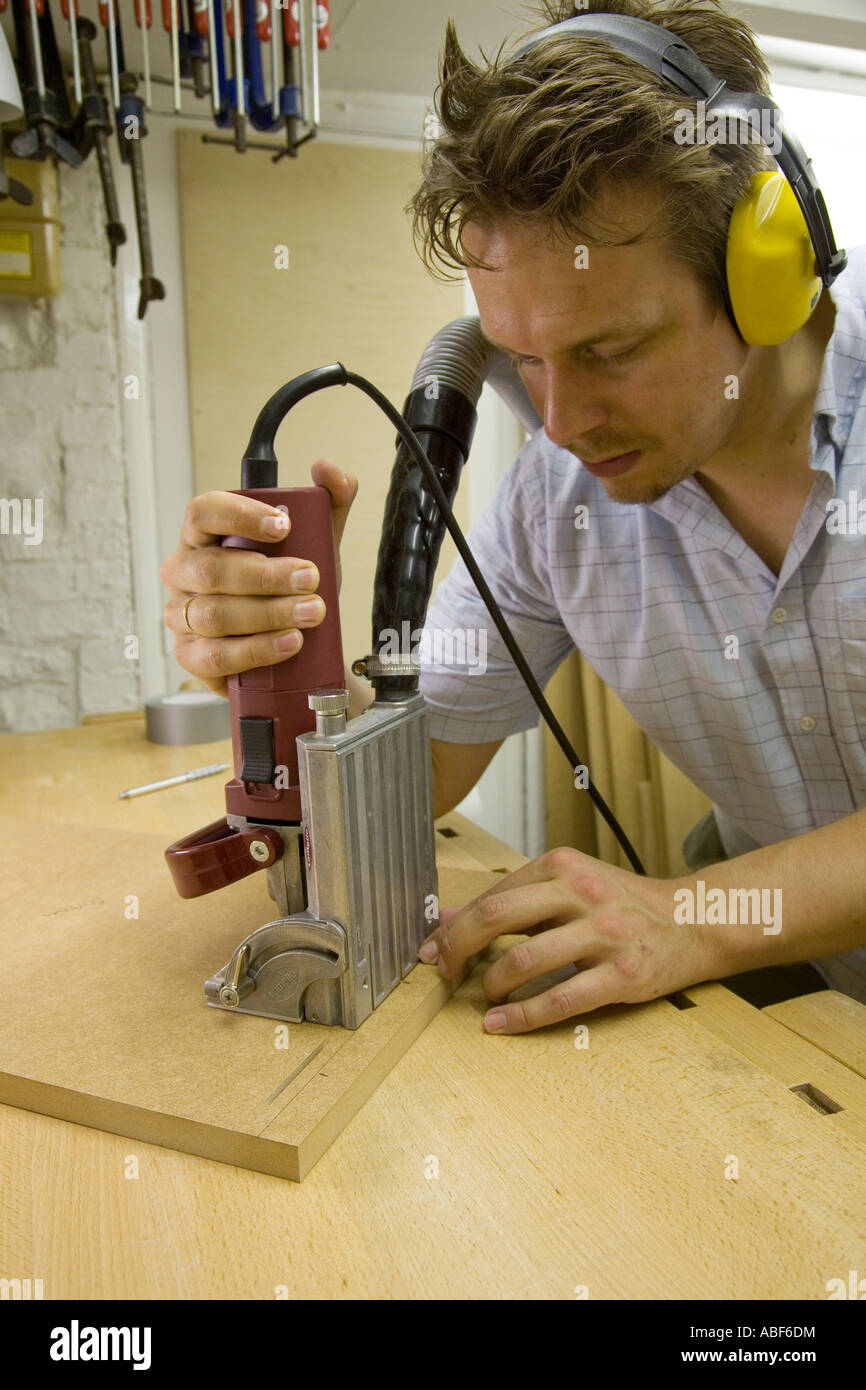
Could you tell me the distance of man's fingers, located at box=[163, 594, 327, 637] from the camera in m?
0.65

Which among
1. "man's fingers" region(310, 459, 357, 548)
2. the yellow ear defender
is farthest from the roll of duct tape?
the yellow ear defender

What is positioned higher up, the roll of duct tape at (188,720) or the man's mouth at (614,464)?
the man's mouth at (614,464)

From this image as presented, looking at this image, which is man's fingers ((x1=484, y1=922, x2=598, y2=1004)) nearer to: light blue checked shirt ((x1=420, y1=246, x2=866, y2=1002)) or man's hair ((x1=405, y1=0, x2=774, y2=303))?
light blue checked shirt ((x1=420, y1=246, x2=866, y2=1002))

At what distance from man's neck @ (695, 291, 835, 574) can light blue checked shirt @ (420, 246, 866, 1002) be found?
0.12 feet

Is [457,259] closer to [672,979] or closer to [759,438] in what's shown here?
[759,438]

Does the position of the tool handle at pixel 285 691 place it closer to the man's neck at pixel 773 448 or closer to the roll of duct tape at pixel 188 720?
the man's neck at pixel 773 448

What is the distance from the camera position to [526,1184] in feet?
1.69

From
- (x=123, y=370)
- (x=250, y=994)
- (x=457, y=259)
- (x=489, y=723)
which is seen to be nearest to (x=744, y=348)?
(x=457, y=259)

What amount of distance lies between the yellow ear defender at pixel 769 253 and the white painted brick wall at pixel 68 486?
1.44m

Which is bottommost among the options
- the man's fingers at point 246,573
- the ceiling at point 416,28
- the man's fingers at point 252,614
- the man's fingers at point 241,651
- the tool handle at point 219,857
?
the tool handle at point 219,857

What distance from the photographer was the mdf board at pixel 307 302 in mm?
1896
